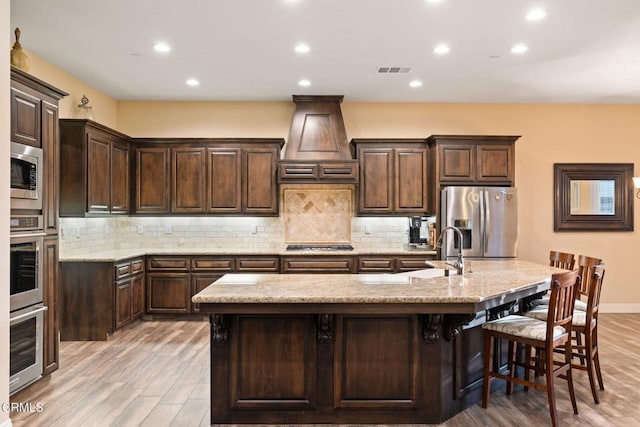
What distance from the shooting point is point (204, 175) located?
595cm

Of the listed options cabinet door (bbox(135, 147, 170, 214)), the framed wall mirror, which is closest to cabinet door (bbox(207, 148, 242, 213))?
cabinet door (bbox(135, 147, 170, 214))

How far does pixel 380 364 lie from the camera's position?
9.29 feet

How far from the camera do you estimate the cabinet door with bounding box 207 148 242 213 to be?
5949 mm

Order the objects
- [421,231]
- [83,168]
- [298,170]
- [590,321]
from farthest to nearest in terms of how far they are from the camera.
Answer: [421,231], [298,170], [83,168], [590,321]

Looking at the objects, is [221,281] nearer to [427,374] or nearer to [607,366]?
[427,374]

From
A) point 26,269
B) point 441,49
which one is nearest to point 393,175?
point 441,49

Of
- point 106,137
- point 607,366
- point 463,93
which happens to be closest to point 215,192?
point 106,137

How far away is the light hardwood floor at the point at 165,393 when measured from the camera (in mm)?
2957

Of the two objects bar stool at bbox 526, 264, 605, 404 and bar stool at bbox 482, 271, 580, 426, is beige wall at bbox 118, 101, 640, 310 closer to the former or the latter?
bar stool at bbox 526, 264, 605, 404

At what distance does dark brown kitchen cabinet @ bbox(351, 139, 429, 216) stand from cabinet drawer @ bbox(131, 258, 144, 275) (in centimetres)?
295

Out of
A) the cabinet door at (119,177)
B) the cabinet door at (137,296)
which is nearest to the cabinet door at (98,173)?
the cabinet door at (119,177)

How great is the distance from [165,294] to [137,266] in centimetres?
53

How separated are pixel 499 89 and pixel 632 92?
1808mm

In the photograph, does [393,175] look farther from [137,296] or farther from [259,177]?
[137,296]
